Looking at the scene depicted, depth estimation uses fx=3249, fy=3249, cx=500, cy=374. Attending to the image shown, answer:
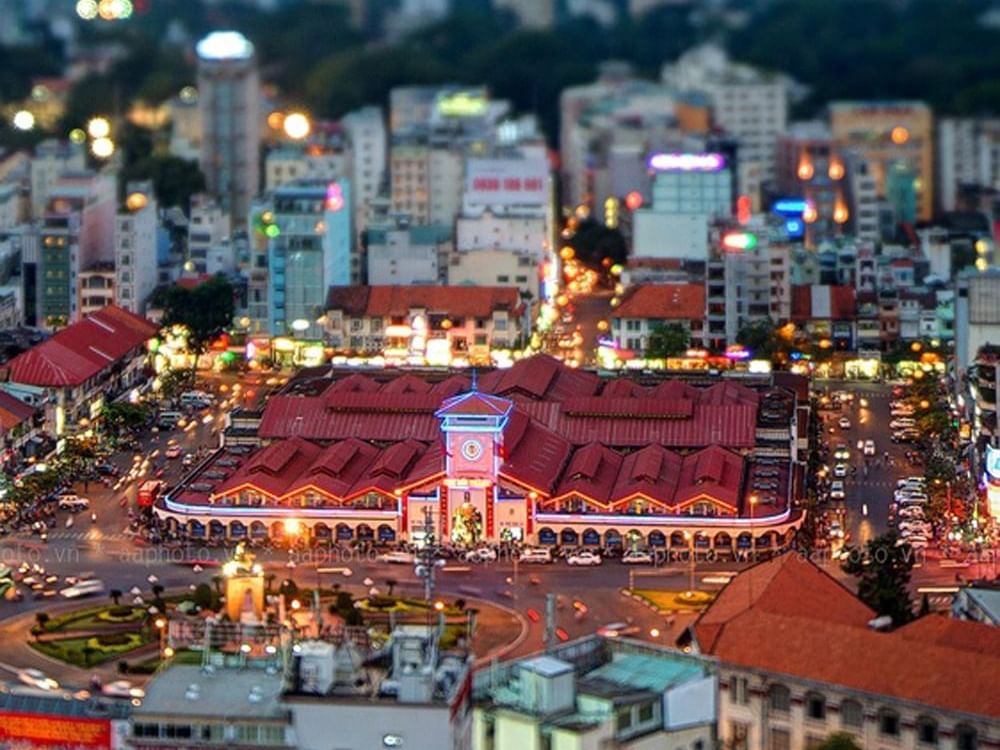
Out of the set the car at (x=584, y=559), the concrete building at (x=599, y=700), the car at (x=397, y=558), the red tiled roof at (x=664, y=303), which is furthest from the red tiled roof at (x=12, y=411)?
the concrete building at (x=599, y=700)

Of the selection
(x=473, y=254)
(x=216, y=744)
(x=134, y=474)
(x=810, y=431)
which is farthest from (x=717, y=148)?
(x=216, y=744)

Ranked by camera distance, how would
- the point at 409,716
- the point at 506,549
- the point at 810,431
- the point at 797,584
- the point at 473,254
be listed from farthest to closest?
the point at 473,254 → the point at 810,431 → the point at 506,549 → the point at 797,584 → the point at 409,716

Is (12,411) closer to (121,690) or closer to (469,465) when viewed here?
(469,465)

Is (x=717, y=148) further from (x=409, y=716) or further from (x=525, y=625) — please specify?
(x=409, y=716)

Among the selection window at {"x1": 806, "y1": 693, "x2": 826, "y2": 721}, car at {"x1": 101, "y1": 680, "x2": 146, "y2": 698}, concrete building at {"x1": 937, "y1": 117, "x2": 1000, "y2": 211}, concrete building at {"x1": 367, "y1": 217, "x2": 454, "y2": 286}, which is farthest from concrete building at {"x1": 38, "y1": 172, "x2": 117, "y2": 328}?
window at {"x1": 806, "y1": 693, "x2": 826, "y2": 721}

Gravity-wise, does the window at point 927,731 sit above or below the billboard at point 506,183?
below

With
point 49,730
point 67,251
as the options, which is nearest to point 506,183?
point 67,251

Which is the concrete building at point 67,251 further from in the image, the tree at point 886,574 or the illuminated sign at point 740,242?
the tree at point 886,574

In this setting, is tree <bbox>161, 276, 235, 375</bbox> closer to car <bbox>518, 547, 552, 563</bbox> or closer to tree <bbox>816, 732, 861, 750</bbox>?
car <bbox>518, 547, 552, 563</bbox>
